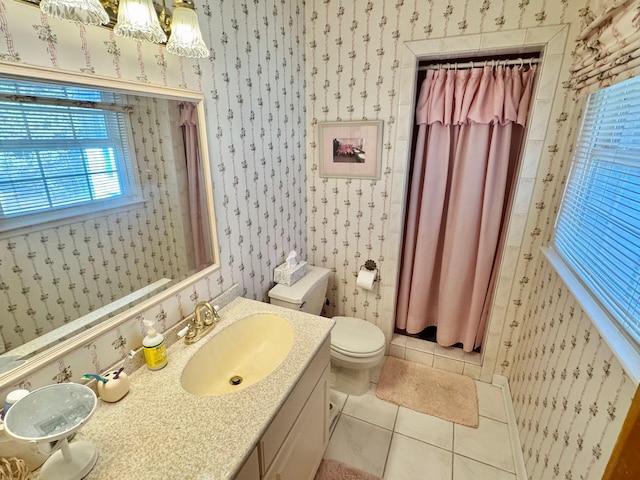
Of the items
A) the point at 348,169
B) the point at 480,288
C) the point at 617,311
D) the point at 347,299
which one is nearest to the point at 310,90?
the point at 348,169

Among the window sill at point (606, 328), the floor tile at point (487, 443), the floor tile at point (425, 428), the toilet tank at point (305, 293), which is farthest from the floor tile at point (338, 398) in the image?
the window sill at point (606, 328)

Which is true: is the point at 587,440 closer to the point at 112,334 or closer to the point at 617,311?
the point at 617,311

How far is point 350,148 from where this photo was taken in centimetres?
209

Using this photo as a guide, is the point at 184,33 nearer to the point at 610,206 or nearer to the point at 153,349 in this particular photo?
the point at 153,349

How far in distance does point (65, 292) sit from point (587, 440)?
5.73 ft

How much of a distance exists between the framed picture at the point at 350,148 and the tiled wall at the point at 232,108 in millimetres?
169

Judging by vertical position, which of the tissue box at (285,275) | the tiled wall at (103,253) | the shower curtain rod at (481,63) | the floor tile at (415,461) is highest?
the shower curtain rod at (481,63)

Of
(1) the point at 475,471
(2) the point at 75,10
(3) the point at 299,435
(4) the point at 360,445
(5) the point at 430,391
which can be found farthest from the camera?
(5) the point at 430,391

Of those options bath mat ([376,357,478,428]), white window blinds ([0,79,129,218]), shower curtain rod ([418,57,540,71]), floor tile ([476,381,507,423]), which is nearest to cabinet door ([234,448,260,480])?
white window blinds ([0,79,129,218])

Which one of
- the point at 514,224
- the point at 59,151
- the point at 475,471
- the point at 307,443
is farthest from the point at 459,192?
the point at 59,151

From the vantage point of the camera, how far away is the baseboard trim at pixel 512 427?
159 cm

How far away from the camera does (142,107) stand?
110 centimetres

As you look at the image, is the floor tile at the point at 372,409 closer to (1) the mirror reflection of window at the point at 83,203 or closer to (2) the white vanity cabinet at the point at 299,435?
(2) the white vanity cabinet at the point at 299,435

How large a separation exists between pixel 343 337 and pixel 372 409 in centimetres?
50
